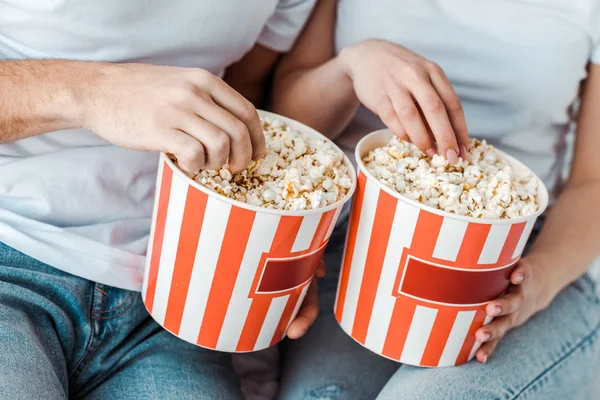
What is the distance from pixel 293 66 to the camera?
124cm

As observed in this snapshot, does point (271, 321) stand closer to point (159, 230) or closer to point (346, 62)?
point (159, 230)

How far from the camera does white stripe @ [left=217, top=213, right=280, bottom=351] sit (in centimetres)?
76

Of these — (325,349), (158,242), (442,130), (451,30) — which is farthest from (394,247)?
(451,30)

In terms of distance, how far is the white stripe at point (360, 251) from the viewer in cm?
83

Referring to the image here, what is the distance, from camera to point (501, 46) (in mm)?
1166

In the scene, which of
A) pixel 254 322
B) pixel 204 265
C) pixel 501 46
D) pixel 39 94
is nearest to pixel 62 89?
pixel 39 94

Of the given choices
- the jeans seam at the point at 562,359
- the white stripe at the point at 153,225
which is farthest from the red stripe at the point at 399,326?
the white stripe at the point at 153,225

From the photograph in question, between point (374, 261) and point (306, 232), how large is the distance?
122 mm

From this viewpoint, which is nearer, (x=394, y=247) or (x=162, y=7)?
(x=394, y=247)

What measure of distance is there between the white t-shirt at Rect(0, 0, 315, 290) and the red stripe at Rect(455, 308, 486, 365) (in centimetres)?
49

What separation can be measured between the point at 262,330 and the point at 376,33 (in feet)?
1.93

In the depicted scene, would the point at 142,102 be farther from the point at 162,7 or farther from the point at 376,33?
the point at 376,33

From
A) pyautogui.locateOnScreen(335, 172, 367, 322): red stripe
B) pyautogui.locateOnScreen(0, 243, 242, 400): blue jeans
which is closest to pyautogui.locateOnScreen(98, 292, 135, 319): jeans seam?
pyautogui.locateOnScreen(0, 243, 242, 400): blue jeans

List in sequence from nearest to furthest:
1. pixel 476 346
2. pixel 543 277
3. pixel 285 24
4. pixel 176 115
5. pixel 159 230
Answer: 1. pixel 176 115
2. pixel 159 230
3. pixel 476 346
4. pixel 543 277
5. pixel 285 24
